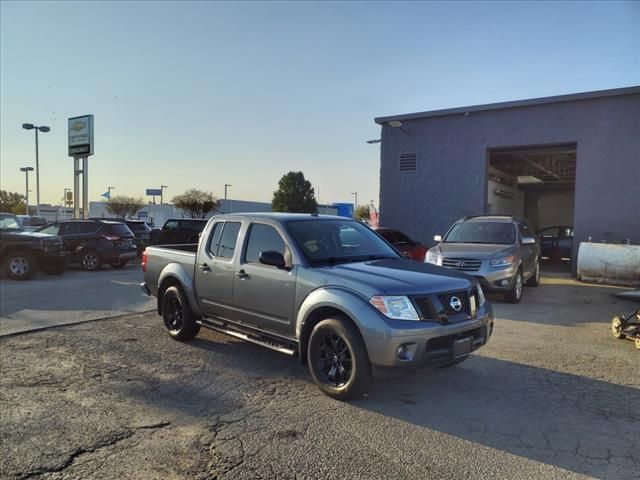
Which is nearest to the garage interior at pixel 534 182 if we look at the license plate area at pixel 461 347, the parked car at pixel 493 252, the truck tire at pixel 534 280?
the truck tire at pixel 534 280

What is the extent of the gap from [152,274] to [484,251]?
6.54 metres

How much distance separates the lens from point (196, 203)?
54344 mm

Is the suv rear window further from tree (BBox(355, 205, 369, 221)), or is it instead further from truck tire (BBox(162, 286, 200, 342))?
tree (BBox(355, 205, 369, 221))

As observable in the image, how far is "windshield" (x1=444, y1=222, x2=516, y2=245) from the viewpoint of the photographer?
35.5 ft

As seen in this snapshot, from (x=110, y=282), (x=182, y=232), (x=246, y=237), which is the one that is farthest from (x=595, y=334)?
(x=182, y=232)

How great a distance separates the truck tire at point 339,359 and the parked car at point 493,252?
5.82 meters

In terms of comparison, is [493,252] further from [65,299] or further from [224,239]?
[65,299]

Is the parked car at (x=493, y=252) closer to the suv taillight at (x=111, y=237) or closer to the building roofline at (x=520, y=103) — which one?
the building roofline at (x=520, y=103)

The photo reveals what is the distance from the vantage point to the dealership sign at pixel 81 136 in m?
23.1

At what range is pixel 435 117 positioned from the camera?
1778 cm

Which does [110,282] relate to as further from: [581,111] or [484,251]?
[581,111]

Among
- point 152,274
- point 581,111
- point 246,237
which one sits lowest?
point 152,274

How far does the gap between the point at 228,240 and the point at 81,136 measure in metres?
20.8

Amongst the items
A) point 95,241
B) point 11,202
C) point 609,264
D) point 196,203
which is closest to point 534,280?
point 609,264
